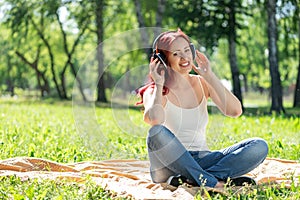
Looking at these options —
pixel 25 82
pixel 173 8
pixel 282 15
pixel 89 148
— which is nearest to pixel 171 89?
pixel 89 148

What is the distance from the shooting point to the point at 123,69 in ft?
21.4

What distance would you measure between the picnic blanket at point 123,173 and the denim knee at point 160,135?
335mm

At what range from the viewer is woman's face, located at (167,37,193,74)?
12.4 ft

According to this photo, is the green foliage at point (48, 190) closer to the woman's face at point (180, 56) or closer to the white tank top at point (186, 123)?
the white tank top at point (186, 123)

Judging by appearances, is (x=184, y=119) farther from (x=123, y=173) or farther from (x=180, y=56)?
(x=123, y=173)

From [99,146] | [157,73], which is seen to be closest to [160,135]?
[157,73]

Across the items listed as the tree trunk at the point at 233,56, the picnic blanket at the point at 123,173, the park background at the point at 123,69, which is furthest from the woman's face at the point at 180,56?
the tree trunk at the point at 233,56

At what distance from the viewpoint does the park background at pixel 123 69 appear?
4.64 meters

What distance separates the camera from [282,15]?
15.6 metres

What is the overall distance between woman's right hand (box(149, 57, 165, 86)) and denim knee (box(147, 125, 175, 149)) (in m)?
0.32

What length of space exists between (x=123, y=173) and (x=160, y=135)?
0.88 metres

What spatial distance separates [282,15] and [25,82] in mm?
40144

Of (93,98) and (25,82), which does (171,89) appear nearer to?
(93,98)

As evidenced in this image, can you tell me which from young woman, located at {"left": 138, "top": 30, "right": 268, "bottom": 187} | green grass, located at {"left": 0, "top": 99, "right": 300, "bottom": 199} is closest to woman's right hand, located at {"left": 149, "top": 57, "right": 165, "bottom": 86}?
Result: young woman, located at {"left": 138, "top": 30, "right": 268, "bottom": 187}
